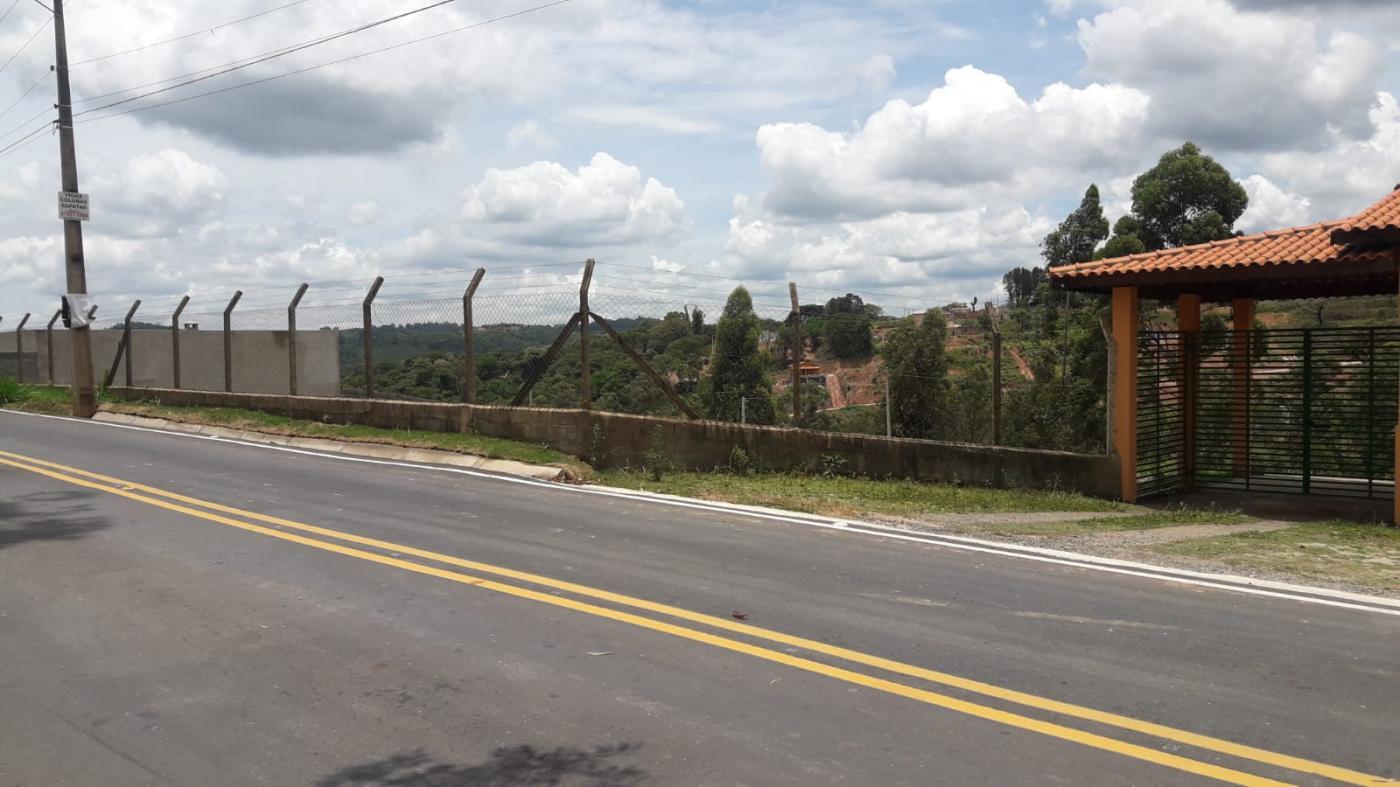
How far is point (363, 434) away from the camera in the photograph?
16.9 meters

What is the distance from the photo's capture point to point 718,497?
1196cm

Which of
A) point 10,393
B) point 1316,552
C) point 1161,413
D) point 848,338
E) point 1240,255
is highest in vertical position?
point 1240,255

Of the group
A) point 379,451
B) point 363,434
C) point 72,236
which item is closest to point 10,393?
point 72,236

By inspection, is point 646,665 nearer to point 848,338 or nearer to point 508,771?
point 508,771

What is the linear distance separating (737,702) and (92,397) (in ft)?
74.6

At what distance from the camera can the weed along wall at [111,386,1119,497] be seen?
42.7 ft

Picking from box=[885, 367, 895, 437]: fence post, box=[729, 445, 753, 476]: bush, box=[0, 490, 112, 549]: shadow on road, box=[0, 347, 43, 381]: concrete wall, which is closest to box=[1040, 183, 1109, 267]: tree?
box=[885, 367, 895, 437]: fence post

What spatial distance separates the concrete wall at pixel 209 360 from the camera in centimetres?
3475

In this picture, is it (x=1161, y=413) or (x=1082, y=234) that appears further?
(x=1082, y=234)

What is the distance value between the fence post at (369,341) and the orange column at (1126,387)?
1096cm

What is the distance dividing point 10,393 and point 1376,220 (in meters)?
30.5

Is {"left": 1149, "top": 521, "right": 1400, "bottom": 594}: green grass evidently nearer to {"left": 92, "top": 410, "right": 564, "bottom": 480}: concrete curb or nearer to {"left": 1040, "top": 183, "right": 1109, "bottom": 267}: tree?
{"left": 92, "top": 410, "right": 564, "bottom": 480}: concrete curb

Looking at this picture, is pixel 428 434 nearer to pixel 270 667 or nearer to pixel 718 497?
pixel 718 497

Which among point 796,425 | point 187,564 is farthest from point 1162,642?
point 796,425
